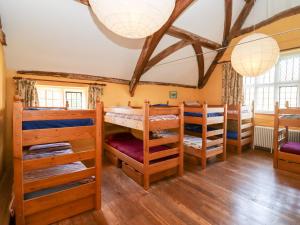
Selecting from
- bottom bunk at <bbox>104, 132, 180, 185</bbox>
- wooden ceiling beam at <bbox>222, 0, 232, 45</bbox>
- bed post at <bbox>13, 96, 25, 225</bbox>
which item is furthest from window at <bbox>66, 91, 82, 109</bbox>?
wooden ceiling beam at <bbox>222, 0, 232, 45</bbox>

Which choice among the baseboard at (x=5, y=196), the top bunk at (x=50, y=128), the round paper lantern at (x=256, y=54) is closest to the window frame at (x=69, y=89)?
the baseboard at (x=5, y=196)

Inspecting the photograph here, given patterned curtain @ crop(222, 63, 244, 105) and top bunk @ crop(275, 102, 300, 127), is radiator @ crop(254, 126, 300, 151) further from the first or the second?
top bunk @ crop(275, 102, 300, 127)

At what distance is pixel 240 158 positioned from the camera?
157 inches

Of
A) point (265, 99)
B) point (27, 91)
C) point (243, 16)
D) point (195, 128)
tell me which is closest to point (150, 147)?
point (195, 128)

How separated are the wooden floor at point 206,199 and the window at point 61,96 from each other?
2054mm

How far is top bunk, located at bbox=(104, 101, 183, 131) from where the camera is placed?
2562 mm

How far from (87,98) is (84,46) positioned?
1296 mm

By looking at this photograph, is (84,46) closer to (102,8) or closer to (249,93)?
(102,8)

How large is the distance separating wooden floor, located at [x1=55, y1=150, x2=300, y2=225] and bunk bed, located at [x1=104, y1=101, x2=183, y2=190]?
188 millimetres

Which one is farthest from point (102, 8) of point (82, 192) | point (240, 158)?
point (240, 158)

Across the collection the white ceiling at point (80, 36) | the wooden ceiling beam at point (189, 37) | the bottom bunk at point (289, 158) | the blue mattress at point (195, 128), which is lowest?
the bottom bunk at point (289, 158)

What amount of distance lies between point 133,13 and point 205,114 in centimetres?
251

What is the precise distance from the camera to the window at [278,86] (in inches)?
167

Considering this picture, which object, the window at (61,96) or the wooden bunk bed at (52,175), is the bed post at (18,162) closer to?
the wooden bunk bed at (52,175)
